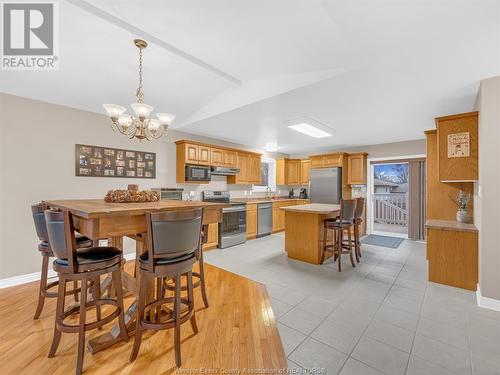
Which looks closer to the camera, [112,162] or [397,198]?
[112,162]

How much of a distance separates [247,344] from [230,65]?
9.12 ft

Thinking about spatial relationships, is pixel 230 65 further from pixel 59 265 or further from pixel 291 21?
pixel 59 265

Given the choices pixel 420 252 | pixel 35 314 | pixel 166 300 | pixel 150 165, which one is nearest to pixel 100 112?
pixel 150 165

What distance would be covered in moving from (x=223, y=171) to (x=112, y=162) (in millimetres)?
2205

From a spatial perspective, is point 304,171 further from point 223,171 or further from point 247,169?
point 223,171

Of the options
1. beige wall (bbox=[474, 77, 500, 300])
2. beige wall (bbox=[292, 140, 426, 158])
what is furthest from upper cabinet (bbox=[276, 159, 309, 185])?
beige wall (bbox=[474, 77, 500, 300])

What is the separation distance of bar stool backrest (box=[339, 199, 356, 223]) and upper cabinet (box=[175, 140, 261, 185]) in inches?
110

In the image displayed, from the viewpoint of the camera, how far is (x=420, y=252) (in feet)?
14.1

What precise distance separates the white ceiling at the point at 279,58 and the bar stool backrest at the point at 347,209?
1.40 meters

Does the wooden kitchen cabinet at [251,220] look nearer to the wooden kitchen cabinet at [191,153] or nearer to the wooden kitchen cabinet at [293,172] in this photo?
the wooden kitchen cabinet at [191,153]

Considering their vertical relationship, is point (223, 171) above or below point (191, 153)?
below

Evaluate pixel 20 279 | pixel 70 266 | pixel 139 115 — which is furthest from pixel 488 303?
pixel 20 279

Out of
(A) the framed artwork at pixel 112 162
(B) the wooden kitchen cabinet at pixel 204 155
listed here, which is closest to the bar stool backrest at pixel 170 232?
(A) the framed artwork at pixel 112 162

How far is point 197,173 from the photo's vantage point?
15.3 feet
